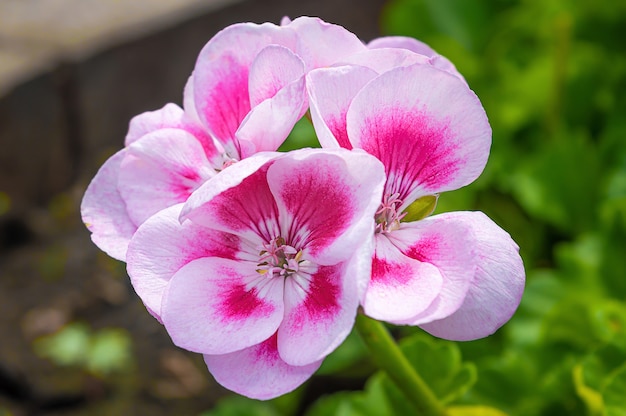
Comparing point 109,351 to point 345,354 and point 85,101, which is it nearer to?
point 345,354

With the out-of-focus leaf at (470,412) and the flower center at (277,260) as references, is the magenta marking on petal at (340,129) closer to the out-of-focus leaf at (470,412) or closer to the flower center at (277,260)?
the flower center at (277,260)

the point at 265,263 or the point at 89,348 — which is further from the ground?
the point at 265,263

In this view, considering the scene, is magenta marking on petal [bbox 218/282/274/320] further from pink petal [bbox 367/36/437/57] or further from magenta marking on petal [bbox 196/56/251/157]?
pink petal [bbox 367/36/437/57]

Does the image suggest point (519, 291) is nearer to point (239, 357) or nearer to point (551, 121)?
point (239, 357)

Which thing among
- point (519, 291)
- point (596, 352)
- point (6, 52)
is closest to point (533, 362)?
point (596, 352)

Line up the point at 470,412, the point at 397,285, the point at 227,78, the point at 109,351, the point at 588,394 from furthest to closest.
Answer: the point at 109,351 → the point at 588,394 → the point at 470,412 → the point at 227,78 → the point at 397,285

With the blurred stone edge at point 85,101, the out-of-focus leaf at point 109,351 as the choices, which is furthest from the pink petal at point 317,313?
the blurred stone edge at point 85,101

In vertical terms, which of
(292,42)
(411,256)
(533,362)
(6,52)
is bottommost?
(533,362)

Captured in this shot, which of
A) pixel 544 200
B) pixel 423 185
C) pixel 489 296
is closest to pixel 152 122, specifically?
pixel 423 185
